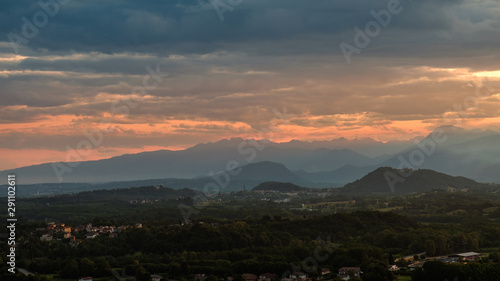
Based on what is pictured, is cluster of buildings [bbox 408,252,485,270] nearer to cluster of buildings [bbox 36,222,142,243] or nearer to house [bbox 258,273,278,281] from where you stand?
house [bbox 258,273,278,281]

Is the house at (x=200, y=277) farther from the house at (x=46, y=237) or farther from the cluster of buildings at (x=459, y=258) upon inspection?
the house at (x=46, y=237)

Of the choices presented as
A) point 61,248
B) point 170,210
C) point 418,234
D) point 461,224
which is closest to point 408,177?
point 170,210

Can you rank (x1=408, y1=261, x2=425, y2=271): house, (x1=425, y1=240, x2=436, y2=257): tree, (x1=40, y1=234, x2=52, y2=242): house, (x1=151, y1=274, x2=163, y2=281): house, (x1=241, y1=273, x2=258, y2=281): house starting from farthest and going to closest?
(x1=40, y1=234, x2=52, y2=242): house, (x1=425, y1=240, x2=436, y2=257): tree, (x1=408, y1=261, x2=425, y2=271): house, (x1=151, y1=274, x2=163, y2=281): house, (x1=241, y1=273, x2=258, y2=281): house

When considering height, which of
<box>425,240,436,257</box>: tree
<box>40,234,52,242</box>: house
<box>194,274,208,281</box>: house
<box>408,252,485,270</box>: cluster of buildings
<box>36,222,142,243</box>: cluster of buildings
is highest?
<box>36,222,142,243</box>: cluster of buildings

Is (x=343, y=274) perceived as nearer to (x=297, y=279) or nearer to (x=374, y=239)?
(x=297, y=279)

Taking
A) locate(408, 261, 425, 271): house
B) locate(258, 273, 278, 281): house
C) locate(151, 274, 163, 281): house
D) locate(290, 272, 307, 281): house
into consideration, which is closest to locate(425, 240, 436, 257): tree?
locate(408, 261, 425, 271): house

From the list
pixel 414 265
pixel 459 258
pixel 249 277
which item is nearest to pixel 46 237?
pixel 249 277

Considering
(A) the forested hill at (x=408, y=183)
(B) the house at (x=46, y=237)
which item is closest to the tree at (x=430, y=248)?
(B) the house at (x=46, y=237)
